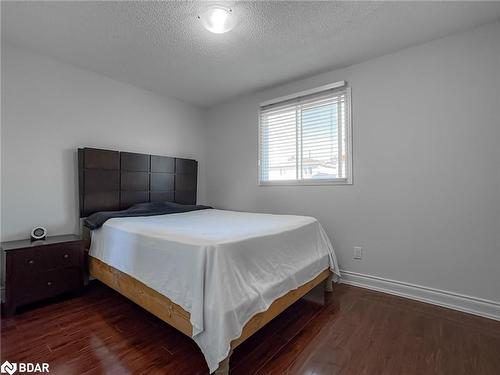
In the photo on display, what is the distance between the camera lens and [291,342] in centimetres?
168

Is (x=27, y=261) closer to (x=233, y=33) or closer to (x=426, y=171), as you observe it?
(x=233, y=33)

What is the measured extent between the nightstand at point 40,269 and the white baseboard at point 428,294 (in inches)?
108

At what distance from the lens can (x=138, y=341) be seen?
169cm

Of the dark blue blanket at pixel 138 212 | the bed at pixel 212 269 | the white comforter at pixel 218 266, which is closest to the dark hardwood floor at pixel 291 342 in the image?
the bed at pixel 212 269

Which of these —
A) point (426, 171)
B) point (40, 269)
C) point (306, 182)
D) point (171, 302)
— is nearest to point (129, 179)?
point (40, 269)

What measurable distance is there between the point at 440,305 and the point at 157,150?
3.67 metres

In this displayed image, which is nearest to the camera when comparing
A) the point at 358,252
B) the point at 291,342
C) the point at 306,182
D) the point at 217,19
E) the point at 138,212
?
the point at 291,342

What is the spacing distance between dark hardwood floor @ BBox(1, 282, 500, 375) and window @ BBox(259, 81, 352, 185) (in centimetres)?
145

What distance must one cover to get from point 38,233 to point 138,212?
89 centimetres

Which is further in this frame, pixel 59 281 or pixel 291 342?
pixel 59 281

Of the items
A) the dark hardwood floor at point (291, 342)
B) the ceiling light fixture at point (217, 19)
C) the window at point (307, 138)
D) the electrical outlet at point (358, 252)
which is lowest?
the dark hardwood floor at point (291, 342)

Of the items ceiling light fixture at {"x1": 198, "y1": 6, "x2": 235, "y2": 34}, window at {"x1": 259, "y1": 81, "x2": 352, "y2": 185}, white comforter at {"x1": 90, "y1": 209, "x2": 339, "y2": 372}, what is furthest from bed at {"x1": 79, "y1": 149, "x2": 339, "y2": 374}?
ceiling light fixture at {"x1": 198, "y1": 6, "x2": 235, "y2": 34}

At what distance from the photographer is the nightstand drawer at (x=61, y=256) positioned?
2.18 metres

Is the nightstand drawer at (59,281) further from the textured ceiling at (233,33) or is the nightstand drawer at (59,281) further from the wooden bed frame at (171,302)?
the textured ceiling at (233,33)
